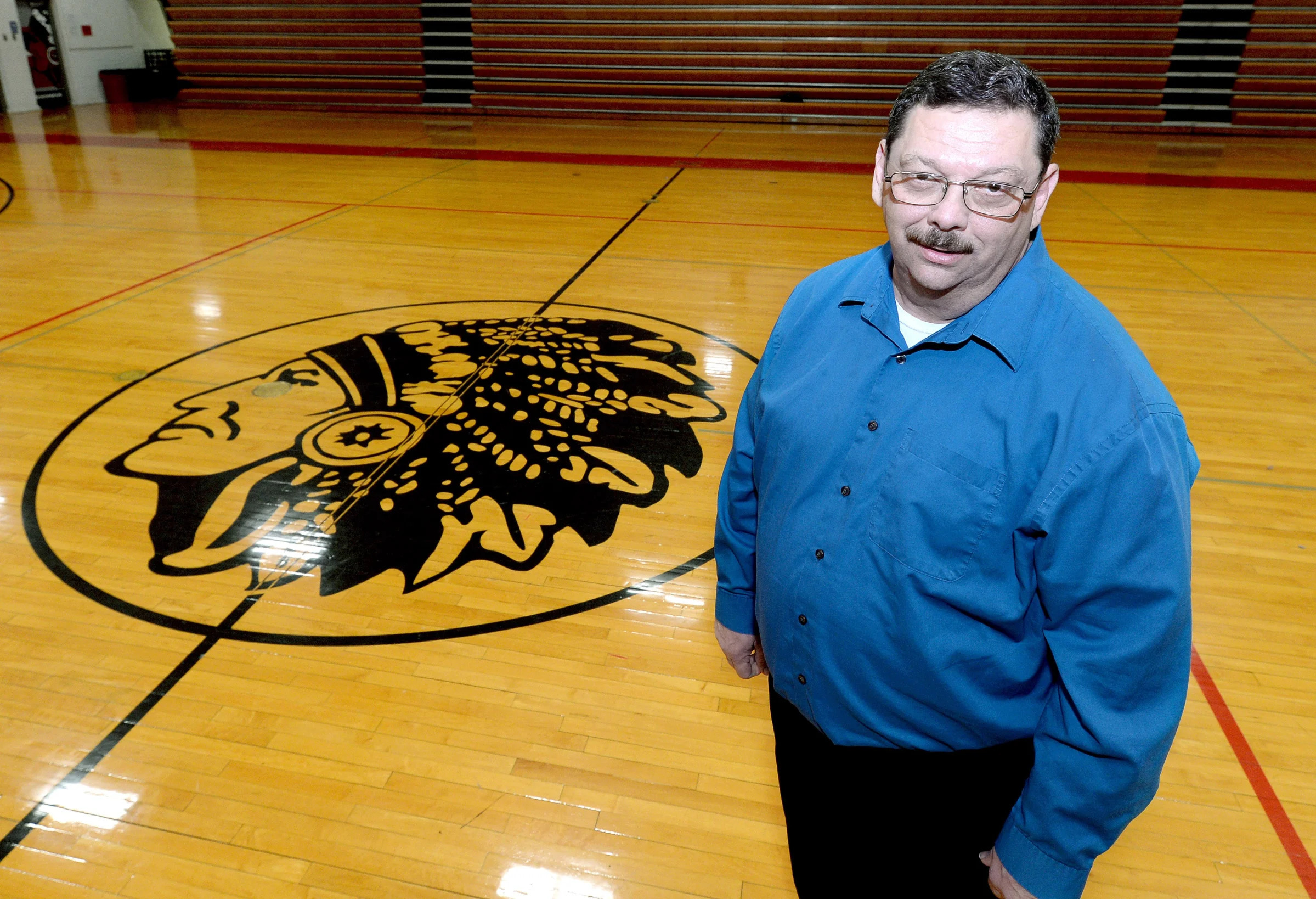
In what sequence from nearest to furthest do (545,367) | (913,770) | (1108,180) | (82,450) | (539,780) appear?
(913,770)
(539,780)
(82,450)
(545,367)
(1108,180)

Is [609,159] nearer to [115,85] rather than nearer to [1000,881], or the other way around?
[1000,881]

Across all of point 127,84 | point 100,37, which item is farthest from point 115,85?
point 100,37

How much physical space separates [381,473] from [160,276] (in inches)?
117

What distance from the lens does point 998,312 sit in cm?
96

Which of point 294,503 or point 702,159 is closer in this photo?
point 294,503

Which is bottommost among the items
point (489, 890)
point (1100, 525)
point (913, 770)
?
point (489, 890)

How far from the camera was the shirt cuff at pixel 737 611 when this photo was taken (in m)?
1.41

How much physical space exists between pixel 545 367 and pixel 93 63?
12.4 meters

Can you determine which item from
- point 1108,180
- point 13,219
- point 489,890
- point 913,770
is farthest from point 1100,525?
point 1108,180

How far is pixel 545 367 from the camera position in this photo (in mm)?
3787

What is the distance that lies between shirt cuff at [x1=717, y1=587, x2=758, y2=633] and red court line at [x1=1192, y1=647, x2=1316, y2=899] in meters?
1.20

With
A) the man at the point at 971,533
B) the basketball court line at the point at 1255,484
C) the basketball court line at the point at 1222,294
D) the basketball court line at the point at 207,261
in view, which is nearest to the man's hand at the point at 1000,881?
the man at the point at 971,533

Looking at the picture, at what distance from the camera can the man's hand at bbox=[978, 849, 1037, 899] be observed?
1032mm

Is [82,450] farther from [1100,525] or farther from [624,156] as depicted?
[624,156]
